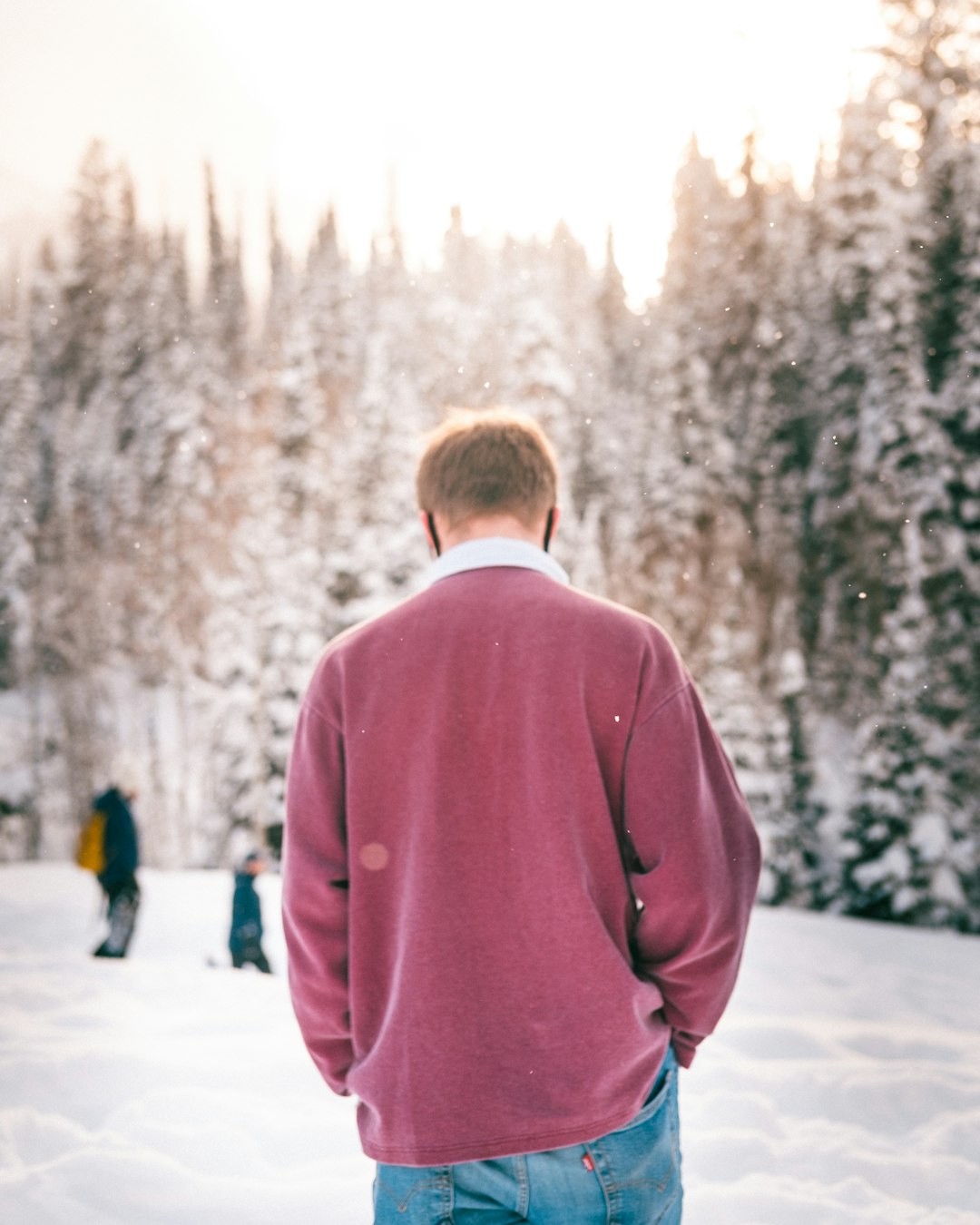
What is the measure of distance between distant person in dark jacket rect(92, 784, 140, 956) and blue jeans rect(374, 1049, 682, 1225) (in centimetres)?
806

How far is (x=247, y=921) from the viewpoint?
880 centimetres

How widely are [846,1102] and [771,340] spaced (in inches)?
660

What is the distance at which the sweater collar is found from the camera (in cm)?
183

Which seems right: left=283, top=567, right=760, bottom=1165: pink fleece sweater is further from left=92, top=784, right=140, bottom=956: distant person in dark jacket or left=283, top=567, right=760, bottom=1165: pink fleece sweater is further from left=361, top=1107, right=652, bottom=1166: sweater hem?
left=92, top=784, right=140, bottom=956: distant person in dark jacket

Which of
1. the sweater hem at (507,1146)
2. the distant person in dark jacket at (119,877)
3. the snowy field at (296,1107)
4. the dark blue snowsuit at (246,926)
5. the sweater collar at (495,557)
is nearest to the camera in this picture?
the sweater hem at (507,1146)

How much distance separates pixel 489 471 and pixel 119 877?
8539 mm

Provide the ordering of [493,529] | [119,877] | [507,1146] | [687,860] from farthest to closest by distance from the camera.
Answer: [119,877], [493,529], [687,860], [507,1146]

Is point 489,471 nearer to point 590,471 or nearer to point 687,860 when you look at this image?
point 687,860

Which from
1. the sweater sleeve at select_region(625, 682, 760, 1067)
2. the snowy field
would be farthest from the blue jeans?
the snowy field

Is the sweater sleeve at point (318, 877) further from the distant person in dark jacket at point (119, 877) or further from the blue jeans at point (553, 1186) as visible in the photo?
the distant person in dark jacket at point (119, 877)

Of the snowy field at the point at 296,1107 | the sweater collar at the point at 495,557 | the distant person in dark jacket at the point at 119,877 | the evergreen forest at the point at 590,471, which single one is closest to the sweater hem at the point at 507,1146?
the sweater collar at the point at 495,557

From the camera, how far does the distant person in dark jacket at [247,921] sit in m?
8.55

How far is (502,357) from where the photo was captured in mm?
18125

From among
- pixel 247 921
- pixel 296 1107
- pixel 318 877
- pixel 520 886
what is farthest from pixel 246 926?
pixel 520 886
